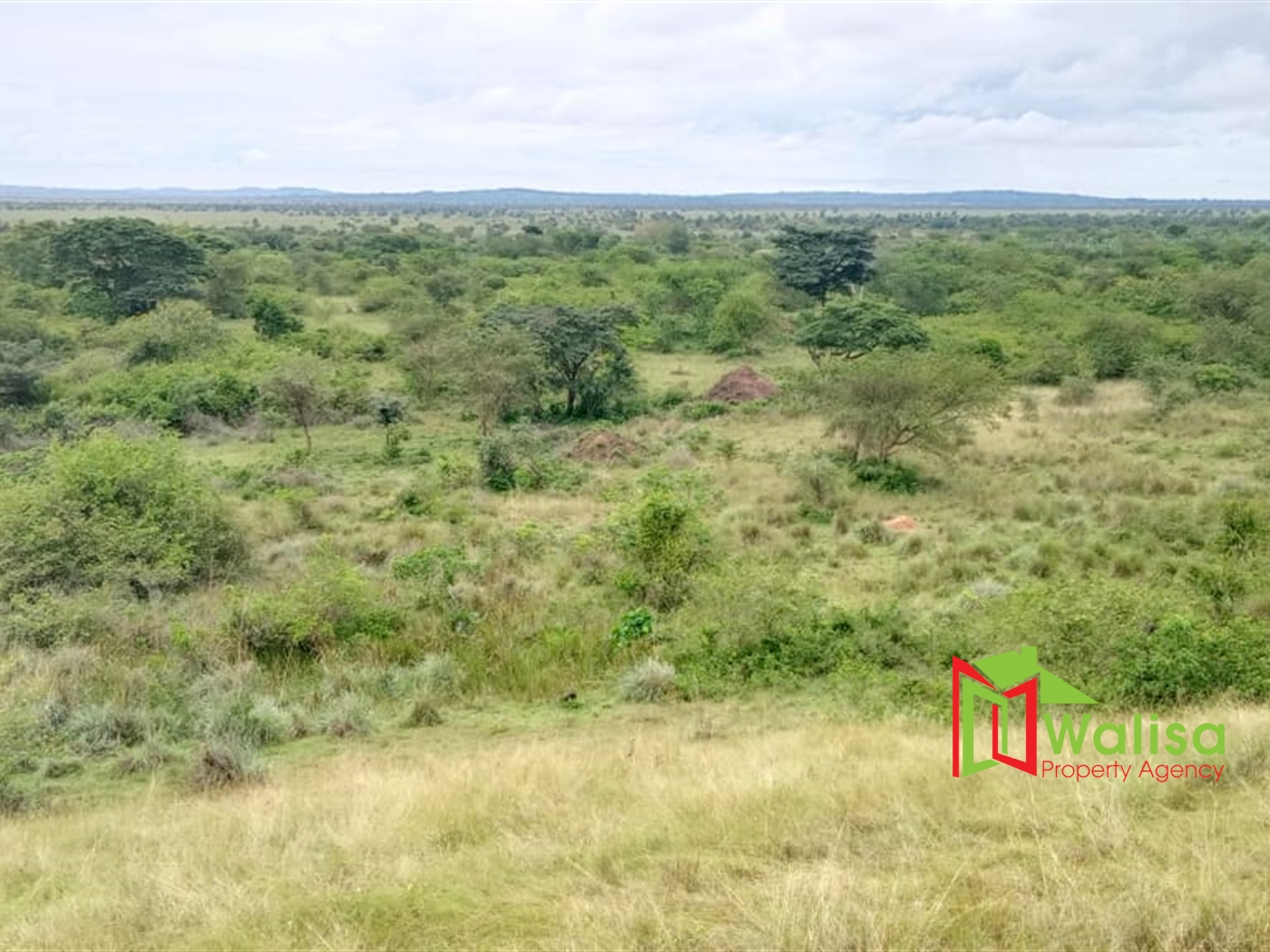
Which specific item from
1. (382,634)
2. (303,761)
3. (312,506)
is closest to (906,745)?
(303,761)

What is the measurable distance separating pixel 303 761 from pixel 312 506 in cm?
1101

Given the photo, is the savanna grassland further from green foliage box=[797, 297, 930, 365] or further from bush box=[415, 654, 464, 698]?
green foliage box=[797, 297, 930, 365]

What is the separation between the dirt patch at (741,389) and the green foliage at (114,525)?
765 inches

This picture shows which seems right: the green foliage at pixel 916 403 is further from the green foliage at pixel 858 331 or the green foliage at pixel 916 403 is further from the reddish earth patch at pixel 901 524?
the green foliage at pixel 858 331

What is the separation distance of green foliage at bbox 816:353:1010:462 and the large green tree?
36259mm

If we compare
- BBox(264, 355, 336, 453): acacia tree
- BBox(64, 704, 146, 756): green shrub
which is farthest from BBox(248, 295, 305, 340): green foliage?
BBox(64, 704, 146, 756): green shrub

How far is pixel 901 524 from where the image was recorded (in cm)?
1748

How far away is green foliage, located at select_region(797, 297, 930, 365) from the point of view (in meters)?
33.3

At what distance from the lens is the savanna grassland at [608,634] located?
4758mm

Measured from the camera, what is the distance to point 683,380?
117 ft

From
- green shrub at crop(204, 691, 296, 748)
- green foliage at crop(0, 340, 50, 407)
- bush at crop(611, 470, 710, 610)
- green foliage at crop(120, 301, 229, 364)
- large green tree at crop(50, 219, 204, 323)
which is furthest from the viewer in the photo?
large green tree at crop(50, 219, 204, 323)

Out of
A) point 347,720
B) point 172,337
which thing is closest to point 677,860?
point 347,720

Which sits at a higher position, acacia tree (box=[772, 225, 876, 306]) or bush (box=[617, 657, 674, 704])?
acacia tree (box=[772, 225, 876, 306])

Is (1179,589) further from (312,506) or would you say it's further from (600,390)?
(600,390)
